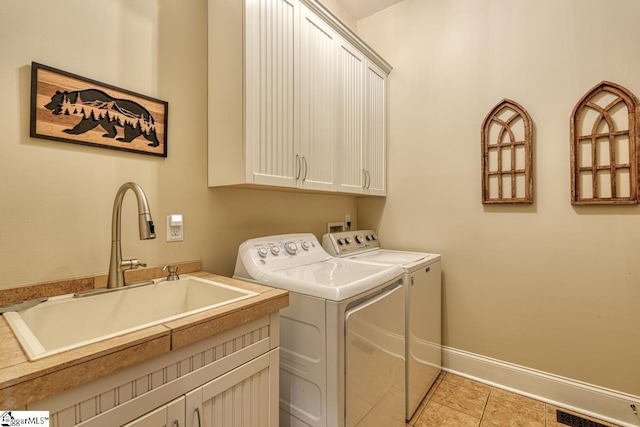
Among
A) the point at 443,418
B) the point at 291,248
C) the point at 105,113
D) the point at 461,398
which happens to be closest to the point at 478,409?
the point at 461,398

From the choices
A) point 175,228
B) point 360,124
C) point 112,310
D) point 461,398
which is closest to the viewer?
point 112,310

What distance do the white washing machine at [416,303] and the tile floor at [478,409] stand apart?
3.0 inches

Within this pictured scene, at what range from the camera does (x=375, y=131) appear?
8.07 ft

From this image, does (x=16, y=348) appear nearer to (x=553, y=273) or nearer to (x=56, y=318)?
(x=56, y=318)

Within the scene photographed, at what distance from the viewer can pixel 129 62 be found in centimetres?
132

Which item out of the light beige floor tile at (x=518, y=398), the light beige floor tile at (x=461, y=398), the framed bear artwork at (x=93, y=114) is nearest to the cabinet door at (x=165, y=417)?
the framed bear artwork at (x=93, y=114)

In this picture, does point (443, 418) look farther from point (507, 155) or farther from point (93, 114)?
point (93, 114)

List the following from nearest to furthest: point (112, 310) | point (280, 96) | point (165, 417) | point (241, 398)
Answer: point (165, 417) → point (241, 398) → point (112, 310) → point (280, 96)

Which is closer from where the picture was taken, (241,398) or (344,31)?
(241,398)

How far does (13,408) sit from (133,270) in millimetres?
808

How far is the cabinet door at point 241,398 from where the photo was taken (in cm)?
88

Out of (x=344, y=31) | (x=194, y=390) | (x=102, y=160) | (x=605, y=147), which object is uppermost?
(x=344, y=31)

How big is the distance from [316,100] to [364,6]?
1404 millimetres

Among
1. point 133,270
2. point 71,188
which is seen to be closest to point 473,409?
point 133,270
